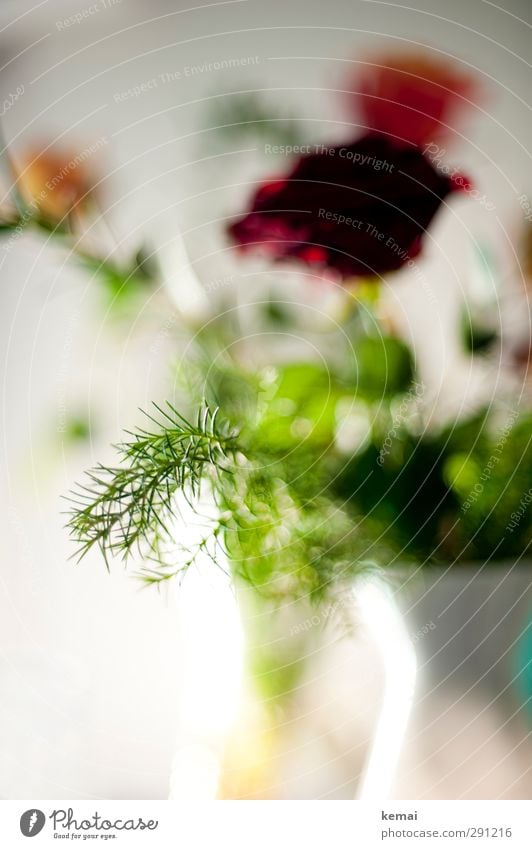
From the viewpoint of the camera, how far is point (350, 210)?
303 millimetres

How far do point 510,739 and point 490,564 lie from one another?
0.08 metres

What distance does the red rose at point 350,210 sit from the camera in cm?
30

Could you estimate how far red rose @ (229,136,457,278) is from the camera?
300 millimetres

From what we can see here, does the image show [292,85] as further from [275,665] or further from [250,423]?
[275,665]

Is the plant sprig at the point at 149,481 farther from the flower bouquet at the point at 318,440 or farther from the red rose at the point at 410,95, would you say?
the red rose at the point at 410,95

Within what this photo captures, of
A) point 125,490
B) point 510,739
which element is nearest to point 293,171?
point 125,490

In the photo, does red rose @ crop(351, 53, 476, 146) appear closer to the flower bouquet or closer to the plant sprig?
the flower bouquet

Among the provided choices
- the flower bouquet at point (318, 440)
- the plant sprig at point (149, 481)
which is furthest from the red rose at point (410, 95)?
the plant sprig at point (149, 481)

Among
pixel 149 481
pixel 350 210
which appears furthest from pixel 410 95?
pixel 149 481

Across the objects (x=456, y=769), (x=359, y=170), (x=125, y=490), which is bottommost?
(x=456, y=769)

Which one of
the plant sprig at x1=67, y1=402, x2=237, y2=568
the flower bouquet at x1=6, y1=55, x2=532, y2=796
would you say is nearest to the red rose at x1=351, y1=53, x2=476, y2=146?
the flower bouquet at x1=6, y1=55, x2=532, y2=796

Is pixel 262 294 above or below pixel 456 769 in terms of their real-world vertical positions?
above

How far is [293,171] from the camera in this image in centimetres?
32

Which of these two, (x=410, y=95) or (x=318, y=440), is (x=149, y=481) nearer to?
(x=318, y=440)
